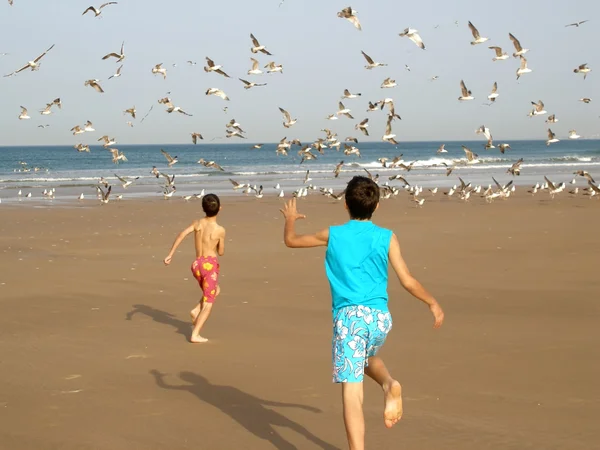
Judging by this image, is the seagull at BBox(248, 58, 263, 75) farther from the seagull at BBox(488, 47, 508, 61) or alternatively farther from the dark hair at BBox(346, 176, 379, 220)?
the dark hair at BBox(346, 176, 379, 220)

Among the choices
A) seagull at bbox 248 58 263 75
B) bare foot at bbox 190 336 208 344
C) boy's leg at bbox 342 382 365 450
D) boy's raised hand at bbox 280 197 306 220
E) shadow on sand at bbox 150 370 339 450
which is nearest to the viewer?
boy's leg at bbox 342 382 365 450

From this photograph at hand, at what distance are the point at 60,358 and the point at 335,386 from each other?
2675 millimetres

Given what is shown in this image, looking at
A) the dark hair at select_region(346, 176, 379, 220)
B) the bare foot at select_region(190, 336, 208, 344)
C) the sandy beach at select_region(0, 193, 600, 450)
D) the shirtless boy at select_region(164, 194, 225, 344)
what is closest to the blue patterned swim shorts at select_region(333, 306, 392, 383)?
the dark hair at select_region(346, 176, 379, 220)

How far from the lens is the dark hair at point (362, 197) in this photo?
4.95 meters

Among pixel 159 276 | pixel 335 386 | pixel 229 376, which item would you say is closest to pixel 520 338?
pixel 335 386

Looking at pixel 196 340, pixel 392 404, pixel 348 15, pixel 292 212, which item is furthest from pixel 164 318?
pixel 348 15

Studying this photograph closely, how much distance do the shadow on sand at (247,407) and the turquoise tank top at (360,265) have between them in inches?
48.7

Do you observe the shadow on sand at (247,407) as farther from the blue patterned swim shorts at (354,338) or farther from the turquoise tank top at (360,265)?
the turquoise tank top at (360,265)

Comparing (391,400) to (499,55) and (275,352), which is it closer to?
(275,352)

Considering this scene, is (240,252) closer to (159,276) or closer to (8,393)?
(159,276)

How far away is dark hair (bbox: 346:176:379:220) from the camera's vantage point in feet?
16.2

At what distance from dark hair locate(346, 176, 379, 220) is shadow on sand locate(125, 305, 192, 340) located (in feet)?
13.8

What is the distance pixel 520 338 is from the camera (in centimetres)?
828

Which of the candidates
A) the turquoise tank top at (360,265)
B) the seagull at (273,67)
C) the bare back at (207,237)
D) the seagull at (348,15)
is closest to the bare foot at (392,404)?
the turquoise tank top at (360,265)
